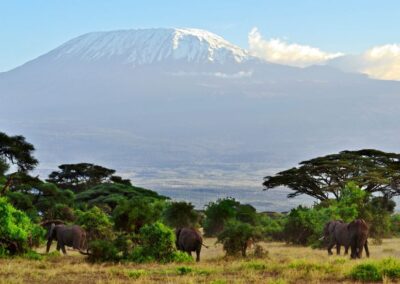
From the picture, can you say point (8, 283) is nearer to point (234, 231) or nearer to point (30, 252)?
point (30, 252)

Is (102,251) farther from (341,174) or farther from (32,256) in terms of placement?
(341,174)

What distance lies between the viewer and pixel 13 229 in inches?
877

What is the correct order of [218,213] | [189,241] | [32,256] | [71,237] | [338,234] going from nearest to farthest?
[32,256] < [189,241] < [71,237] < [338,234] < [218,213]

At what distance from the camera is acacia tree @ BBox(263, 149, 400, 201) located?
52.7 meters

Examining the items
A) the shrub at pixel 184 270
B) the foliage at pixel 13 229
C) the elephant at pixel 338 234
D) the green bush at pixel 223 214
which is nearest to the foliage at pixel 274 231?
the green bush at pixel 223 214

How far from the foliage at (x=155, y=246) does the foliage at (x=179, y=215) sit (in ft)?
52.2

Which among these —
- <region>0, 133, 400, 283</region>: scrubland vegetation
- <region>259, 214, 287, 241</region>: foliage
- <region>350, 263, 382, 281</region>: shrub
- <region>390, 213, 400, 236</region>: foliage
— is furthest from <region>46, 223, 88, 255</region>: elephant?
<region>390, 213, 400, 236</region>: foliage

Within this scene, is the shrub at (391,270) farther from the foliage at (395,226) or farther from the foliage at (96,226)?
the foliage at (395,226)

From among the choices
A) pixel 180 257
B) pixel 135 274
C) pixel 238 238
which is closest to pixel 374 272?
pixel 135 274

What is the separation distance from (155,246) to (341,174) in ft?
109

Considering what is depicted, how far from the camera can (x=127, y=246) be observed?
74.1ft

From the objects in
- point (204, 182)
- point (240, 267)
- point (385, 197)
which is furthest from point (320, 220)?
point (204, 182)

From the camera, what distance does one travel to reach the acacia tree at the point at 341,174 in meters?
52.7

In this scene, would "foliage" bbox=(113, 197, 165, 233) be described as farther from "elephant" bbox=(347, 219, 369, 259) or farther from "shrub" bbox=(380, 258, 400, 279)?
"shrub" bbox=(380, 258, 400, 279)
